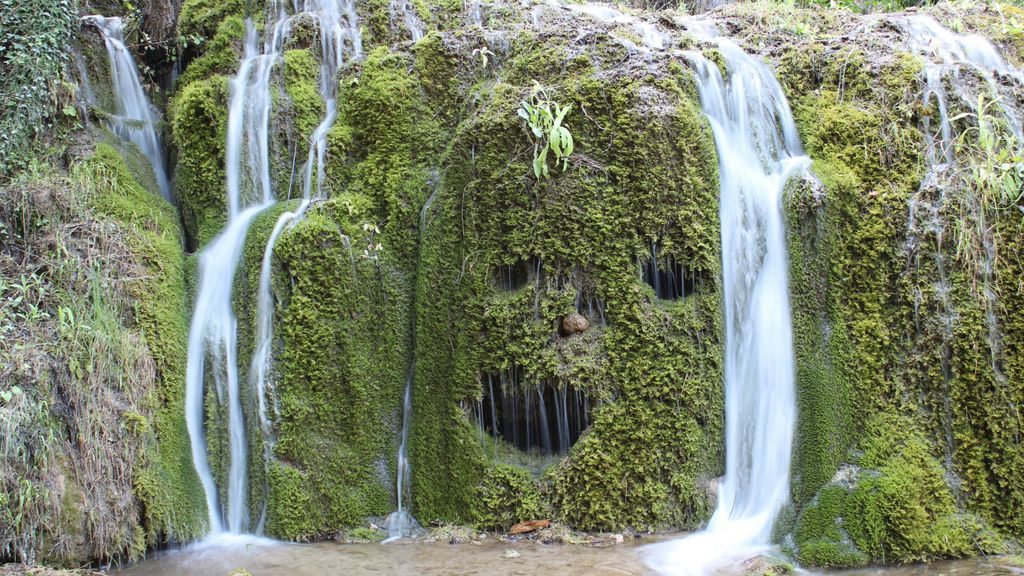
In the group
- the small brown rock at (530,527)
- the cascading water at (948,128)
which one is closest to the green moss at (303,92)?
the small brown rock at (530,527)

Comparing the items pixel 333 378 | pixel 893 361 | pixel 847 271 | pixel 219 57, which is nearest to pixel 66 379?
pixel 333 378

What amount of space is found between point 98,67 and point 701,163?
673 cm

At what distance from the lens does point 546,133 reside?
19.6ft

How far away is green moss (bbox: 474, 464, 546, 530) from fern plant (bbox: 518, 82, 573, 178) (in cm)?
246

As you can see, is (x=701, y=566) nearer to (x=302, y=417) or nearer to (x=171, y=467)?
(x=302, y=417)

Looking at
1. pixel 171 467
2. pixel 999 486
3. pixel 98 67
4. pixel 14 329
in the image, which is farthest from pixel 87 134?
pixel 999 486

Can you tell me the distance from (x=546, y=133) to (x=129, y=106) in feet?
16.9

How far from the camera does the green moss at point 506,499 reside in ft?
18.6

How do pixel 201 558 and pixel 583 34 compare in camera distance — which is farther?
pixel 583 34

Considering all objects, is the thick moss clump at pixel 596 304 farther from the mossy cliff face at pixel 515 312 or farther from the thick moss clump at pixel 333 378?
the thick moss clump at pixel 333 378

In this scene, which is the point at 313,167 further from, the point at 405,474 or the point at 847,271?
the point at 847,271

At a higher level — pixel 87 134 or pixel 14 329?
pixel 87 134

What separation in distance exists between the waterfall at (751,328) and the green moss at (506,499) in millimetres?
1023

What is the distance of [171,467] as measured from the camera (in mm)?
5801
